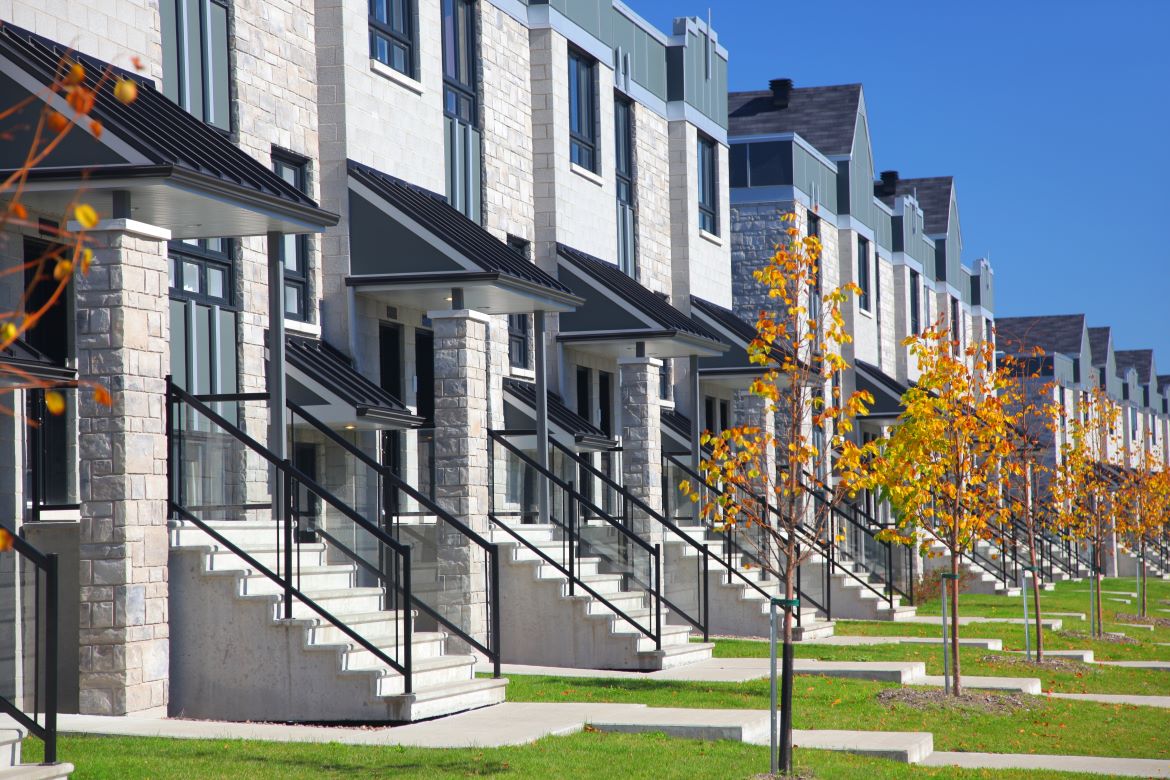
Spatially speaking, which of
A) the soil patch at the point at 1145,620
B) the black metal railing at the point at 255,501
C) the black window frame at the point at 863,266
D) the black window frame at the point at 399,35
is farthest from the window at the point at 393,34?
the black window frame at the point at 863,266

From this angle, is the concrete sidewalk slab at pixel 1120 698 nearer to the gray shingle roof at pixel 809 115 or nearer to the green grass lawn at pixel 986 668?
the green grass lawn at pixel 986 668

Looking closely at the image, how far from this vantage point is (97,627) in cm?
1181

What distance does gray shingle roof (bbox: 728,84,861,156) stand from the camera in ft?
135

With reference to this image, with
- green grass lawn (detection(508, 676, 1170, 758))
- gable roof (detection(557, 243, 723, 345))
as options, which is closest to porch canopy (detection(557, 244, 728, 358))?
gable roof (detection(557, 243, 723, 345))

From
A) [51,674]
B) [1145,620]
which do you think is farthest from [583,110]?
[51,674]

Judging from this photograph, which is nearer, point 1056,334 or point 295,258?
point 295,258

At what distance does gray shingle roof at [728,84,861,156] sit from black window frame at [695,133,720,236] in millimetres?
8611

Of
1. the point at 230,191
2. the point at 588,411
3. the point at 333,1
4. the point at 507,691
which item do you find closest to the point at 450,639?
the point at 507,691

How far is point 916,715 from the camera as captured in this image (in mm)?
14703

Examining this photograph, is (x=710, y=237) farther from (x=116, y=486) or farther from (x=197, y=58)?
(x=116, y=486)

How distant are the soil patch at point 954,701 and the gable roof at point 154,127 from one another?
25.5 ft

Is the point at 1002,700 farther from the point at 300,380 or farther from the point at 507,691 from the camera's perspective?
the point at 300,380

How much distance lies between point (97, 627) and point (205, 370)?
4313mm

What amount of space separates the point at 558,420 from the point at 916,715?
9.28 m
